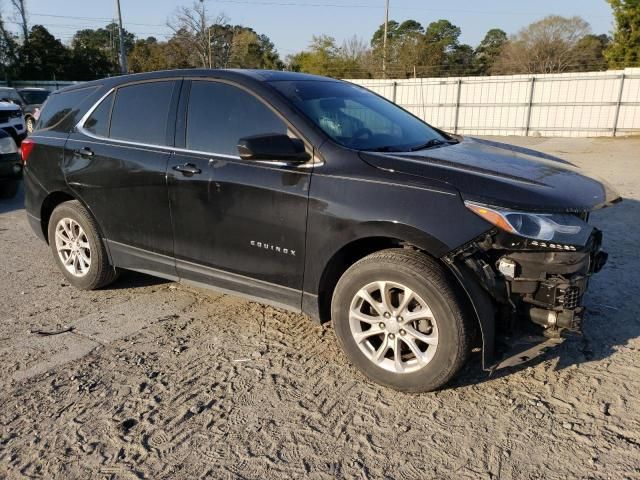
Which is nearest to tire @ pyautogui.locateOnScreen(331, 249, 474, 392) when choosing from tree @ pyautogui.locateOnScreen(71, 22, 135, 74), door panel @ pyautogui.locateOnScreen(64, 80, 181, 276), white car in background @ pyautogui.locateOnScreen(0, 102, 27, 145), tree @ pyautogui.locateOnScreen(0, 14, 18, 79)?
door panel @ pyautogui.locateOnScreen(64, 80, 181, 276)

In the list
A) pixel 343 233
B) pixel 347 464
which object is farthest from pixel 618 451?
pixel 343 233

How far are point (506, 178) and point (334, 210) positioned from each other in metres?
0.96

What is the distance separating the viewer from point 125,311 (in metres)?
4.13

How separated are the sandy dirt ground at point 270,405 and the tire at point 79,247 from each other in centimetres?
32

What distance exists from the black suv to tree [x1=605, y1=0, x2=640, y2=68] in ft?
103

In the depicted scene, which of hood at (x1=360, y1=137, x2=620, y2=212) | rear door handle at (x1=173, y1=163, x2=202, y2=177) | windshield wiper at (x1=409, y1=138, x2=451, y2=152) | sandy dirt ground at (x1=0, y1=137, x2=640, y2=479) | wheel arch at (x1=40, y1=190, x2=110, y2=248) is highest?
windshield wiper at (x1=409, y1=138, x2=451, y2=152)

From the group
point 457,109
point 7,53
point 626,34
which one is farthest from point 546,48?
point 7,53

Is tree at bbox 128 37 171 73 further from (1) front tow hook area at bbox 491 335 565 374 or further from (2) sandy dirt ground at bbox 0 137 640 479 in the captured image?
(1) front tow hook area at bbox 491 335 565 374

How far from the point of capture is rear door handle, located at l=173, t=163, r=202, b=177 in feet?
11.7

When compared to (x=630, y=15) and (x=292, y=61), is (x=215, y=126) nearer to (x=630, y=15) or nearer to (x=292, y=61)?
(x=630, y=15)

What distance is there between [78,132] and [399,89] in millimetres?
21986

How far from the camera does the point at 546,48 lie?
1887 inches

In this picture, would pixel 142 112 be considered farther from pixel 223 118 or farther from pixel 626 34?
pixel 626 34

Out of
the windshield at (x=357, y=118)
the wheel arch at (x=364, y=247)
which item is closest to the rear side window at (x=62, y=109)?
the windshield at (x=357, y=118)
